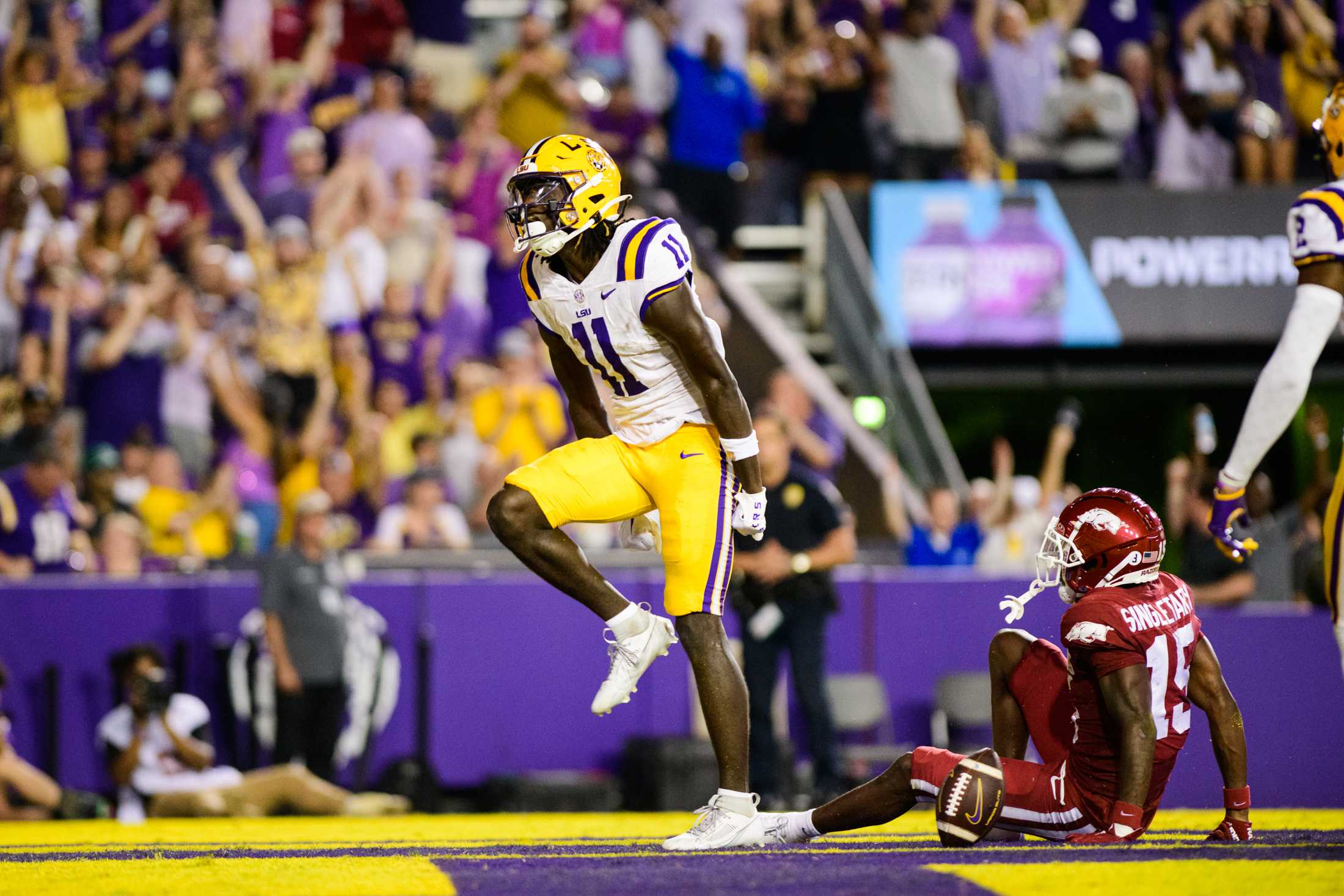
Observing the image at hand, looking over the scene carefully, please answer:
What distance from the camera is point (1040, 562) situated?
604 centimetres

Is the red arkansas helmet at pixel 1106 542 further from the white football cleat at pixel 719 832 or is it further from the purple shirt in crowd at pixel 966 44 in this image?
the purple shirt in crowd at pixel 966 44

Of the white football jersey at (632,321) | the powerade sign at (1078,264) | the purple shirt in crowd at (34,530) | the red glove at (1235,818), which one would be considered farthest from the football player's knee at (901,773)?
the powerade sign at (1078,264)

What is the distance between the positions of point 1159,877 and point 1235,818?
1.50 metres

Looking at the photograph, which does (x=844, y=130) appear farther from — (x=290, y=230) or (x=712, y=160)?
(x=290, y=230)

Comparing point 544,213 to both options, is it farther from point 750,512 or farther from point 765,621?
point 765,621

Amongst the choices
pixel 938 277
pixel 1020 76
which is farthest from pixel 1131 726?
pixel 1020 76

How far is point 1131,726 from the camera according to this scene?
5.54m

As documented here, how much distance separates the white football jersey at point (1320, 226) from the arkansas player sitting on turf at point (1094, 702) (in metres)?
0.96

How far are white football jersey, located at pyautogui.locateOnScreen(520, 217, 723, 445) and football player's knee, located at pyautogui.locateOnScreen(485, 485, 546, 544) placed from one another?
17.1 inches

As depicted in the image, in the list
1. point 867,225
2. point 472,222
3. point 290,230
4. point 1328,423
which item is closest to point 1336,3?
point 1328,423

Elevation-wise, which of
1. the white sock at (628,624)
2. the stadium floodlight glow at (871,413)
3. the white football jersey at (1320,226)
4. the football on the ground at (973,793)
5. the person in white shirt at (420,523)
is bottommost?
the football on the ground at (973,793)

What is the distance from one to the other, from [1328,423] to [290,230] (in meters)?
10.1

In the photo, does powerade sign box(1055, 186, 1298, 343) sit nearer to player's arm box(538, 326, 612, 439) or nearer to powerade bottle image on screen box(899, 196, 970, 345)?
powerade bottle image on screen box(899, 196, 970, 345)

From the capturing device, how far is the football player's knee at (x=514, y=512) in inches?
241
